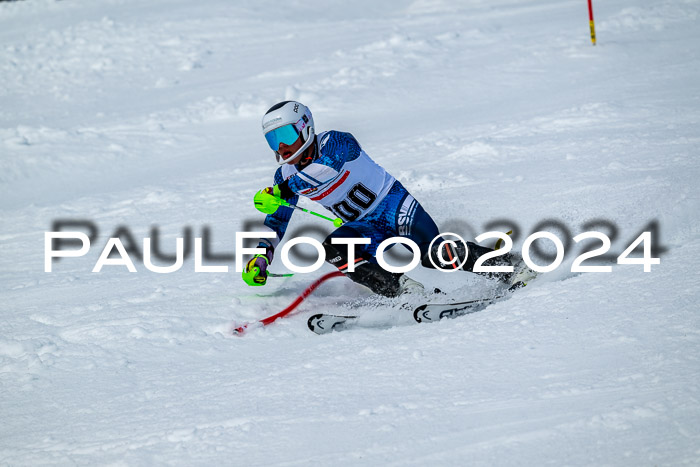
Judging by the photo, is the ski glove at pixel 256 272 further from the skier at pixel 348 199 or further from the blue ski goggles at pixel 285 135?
the blue ski goggles at pixel 285 135

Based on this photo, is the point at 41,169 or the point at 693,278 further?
the point at 41,169

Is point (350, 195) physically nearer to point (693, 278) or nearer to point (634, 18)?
point (693, 278)

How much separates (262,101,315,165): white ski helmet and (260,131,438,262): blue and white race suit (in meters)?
0.14

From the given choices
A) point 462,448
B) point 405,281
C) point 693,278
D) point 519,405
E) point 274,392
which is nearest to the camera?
point 462,448

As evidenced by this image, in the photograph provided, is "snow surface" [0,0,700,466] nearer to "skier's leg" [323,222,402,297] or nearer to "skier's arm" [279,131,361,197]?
"skier's leg" [323,222,402,297]

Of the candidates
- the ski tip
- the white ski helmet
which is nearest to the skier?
the white ski helmet

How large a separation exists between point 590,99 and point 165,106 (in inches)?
231

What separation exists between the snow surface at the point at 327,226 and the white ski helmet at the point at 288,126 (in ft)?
3.95

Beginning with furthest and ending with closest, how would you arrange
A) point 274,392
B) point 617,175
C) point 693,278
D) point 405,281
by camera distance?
1. point 617,175
2. point 405,281
3. point 693,278
4. point 274,392

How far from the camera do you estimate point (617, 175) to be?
641 cm

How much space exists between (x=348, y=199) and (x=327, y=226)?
1.64m

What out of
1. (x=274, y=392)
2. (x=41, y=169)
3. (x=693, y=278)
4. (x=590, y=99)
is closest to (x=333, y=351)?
(x=274, y=392)

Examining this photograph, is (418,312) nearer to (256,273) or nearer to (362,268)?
(362,268)

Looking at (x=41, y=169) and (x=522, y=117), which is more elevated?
(x=522, y=117)
